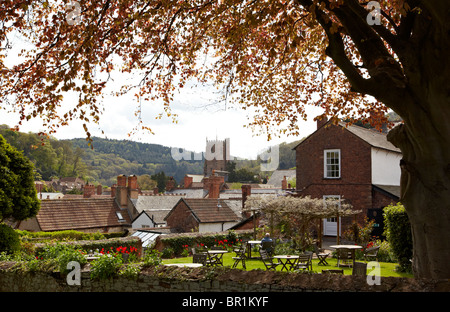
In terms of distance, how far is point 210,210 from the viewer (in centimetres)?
3177

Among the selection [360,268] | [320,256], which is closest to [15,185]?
[360,268]

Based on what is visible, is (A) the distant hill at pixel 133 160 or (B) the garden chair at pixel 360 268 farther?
(A) the distant hill at pixel 133 160

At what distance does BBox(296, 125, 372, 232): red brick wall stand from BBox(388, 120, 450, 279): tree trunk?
19.2m

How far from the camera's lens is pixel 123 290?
9.16 m

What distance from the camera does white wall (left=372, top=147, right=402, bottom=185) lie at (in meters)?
26.4

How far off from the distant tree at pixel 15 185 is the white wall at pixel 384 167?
64.3 ft

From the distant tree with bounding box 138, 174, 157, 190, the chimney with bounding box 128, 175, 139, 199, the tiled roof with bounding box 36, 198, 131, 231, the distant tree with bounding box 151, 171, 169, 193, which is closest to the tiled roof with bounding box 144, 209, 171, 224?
the tiled roof with bounding box 36, 198, 131, 231

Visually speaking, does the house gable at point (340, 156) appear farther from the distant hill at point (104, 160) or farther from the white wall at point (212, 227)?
the distant hill at point (104, 160)

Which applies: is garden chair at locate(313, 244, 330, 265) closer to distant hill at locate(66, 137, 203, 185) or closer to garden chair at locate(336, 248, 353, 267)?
garden chair at locate(336, 248, 353, 267)

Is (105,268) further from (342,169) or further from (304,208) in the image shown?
(342,169)

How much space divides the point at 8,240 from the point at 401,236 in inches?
531

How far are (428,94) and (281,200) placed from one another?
48.3 ft

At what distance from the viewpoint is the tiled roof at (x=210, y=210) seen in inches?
1204

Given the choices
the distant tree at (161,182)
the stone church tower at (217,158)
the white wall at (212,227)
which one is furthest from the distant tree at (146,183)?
the white wall at (212,227)
